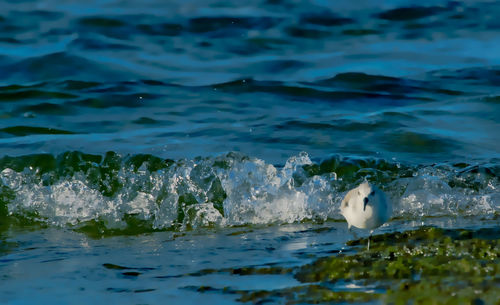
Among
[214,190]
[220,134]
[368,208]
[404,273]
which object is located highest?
[220,134]

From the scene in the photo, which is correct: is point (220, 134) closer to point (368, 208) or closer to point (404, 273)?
point (368, 208)

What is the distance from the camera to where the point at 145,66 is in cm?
880

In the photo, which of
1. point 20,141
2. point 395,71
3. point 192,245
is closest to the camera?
point 192,245

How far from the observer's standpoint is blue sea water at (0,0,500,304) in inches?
162

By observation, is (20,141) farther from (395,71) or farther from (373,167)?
(395,71)

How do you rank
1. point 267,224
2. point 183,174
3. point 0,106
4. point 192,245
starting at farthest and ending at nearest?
1. point 0,106
2. point 183,174
3. point 267,224
4. point 192,245

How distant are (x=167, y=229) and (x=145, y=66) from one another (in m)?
4.19

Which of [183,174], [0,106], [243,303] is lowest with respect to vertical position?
[243,303]

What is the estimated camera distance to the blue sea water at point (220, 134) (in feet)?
13.5

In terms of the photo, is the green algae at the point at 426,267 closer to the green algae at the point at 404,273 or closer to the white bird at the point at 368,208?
the green algae at the point at 404,273

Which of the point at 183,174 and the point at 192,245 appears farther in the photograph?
the point at 183,174

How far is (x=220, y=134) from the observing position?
260 inches

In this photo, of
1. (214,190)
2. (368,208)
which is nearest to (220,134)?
(214,190)

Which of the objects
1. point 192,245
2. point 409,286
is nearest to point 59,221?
point 192,245
